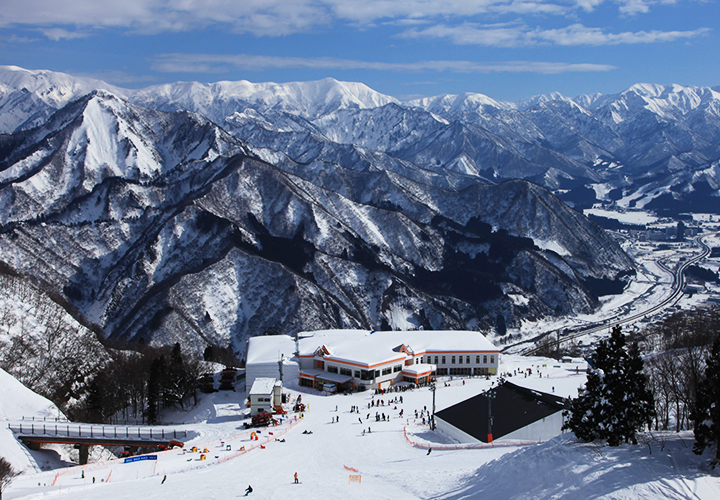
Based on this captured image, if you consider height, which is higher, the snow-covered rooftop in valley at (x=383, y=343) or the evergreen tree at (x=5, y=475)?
the snow-covered rooftop in valley at (x=383, y=343)

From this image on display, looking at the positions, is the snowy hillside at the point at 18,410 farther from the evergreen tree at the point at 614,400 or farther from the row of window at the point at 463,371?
the row of window at the point at 463,371

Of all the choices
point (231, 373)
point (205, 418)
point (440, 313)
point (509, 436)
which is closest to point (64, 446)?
point (205, 418)

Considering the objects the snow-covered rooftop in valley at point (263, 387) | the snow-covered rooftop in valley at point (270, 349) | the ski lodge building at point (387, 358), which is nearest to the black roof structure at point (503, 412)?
the snow-covered rooftop in valley at point (263, 387)

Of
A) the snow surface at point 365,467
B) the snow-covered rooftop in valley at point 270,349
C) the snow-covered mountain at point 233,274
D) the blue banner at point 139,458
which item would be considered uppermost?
the snow-covered mountain at point 233,274

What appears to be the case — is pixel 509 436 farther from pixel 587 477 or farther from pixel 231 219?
pixel 231 219

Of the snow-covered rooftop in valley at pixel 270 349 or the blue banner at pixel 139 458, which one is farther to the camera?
the snow-covered rooftop in valley at pixel 270 349

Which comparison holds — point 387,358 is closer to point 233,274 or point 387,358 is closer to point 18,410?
point 18,410
